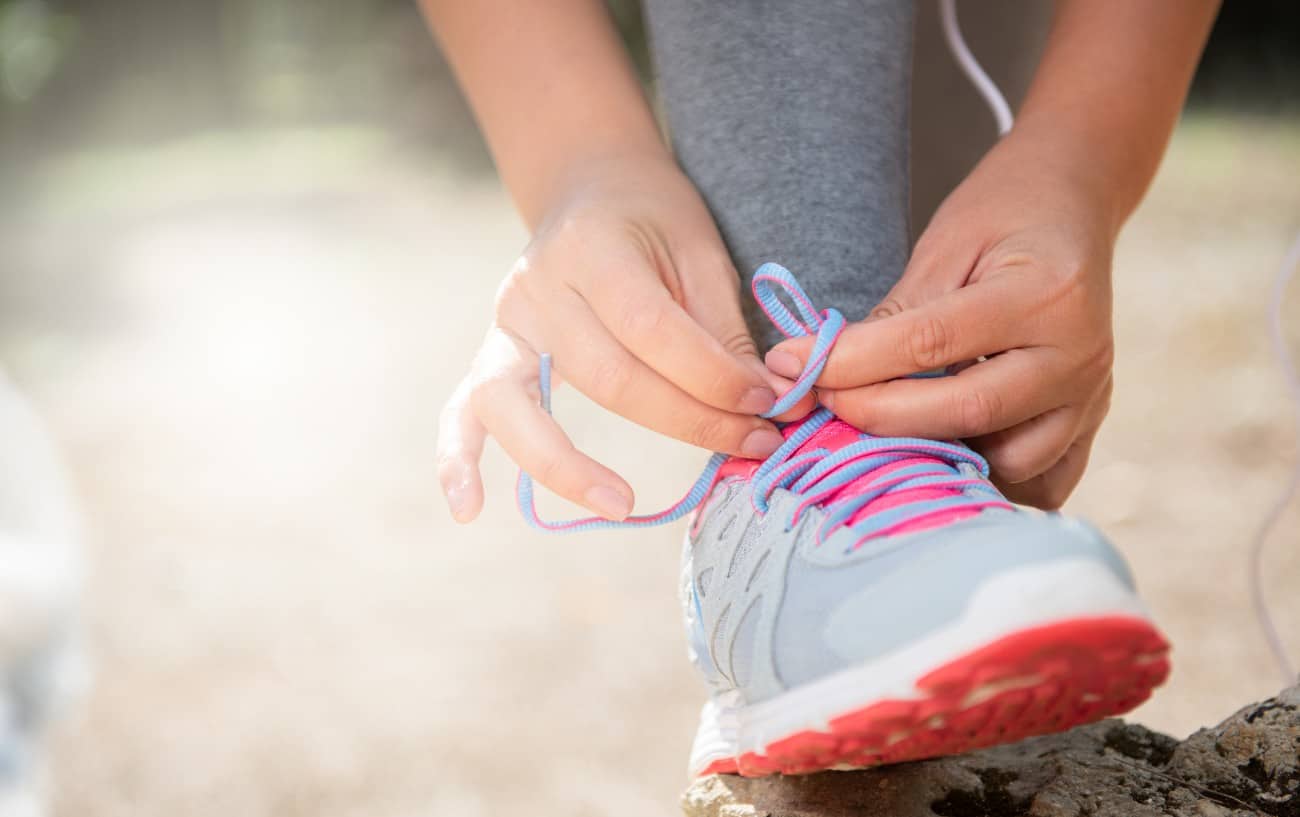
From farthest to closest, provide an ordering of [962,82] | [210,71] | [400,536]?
[210,71]
[400,536]
[962,82]

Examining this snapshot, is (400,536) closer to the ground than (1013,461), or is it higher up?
closer to the ground

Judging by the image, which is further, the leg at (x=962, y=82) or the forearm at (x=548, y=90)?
the leg at (x=962, y=82)

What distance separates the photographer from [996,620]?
1.69 ft

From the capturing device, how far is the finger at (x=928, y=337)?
691mm

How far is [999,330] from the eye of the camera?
0.71 meters

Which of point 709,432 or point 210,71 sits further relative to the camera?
point 210,71

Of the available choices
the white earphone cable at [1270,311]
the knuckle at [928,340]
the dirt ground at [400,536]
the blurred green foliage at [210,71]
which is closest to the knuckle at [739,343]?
the knuckle at [928,340]

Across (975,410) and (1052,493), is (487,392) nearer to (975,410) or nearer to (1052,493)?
(975,410)

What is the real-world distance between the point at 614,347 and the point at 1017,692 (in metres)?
0.33

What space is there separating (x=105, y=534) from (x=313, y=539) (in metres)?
0.45

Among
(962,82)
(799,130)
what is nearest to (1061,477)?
(799,130)

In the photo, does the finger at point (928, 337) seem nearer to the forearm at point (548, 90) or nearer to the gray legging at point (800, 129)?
the gray legging at point (800, 129)

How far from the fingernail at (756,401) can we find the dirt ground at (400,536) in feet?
3.43

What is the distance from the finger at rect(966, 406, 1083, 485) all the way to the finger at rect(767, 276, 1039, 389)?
9 centimetres
